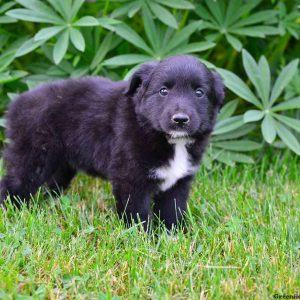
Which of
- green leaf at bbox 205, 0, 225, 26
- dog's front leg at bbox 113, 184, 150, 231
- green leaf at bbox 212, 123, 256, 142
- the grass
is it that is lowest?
the grass

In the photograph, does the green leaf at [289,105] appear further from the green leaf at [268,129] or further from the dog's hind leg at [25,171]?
the dog's hind leg at [25,171]

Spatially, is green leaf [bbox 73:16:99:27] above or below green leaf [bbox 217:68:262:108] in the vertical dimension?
above

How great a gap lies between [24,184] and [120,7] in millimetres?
1911

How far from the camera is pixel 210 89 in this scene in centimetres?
419

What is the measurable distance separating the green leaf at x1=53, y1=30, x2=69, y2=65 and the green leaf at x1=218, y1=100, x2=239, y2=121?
1.58 meters

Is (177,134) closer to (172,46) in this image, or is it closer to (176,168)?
(176,168)

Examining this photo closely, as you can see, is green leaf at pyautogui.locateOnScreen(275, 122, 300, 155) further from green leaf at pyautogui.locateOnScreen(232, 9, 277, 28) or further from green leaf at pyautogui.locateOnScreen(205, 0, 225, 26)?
green leaf at pyautogui.locateOnScreen(205, 0, 225, 26)

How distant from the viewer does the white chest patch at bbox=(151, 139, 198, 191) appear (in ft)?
13.8

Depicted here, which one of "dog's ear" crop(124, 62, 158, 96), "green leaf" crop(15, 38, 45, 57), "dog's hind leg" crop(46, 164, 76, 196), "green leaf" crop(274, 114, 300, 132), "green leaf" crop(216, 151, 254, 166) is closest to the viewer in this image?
"dog's ear" crop(124, 62, 158, 96)

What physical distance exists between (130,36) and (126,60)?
228 mm

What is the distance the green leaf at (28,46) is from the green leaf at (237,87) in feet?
5.24

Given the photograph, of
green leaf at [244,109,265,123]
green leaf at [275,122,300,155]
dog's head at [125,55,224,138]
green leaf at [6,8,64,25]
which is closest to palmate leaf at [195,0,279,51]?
green leaf at [244,109,265,123]

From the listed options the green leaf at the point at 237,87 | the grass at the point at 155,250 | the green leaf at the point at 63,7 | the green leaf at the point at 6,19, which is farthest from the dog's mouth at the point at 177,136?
the green leaf at the point at 6,19

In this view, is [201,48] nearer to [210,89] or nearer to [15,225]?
[210,89]
